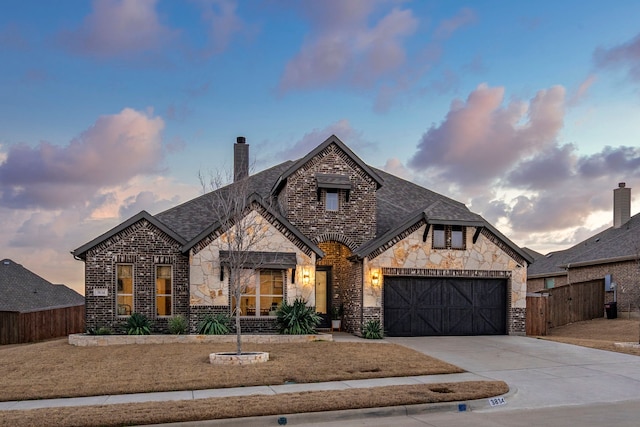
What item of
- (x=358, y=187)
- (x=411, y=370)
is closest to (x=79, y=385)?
(x=411, y=370)

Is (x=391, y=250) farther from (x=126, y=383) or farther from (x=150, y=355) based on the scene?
(x=126, y=383)

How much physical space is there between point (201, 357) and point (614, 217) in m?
31.0

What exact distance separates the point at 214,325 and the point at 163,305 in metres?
2.62

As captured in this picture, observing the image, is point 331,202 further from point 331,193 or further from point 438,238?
point 438,238

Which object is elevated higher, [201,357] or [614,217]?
[614,217]

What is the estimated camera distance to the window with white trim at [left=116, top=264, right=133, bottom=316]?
19844mm

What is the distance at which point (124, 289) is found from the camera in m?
20.0

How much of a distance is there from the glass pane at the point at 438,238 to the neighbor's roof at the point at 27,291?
22.7 metres

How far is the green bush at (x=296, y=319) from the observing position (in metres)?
19.1

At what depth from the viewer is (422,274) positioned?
21.4 metres

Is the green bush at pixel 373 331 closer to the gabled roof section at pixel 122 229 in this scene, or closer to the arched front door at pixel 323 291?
the arched front door at pixel 323 291

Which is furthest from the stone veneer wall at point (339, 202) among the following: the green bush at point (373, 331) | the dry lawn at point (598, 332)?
the dry lawn at point (598, 332)

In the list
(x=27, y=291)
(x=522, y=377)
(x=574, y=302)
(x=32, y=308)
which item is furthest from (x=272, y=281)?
(x=27, y=291)

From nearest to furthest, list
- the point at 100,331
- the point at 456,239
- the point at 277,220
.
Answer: the point at 100,331 < the point at 277,220 < the point at 456,239
